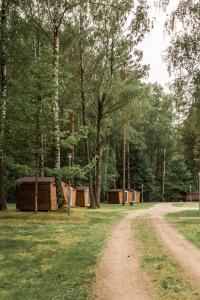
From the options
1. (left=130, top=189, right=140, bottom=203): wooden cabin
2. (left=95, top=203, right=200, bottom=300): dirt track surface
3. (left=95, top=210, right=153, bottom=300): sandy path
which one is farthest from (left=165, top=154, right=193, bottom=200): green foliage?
(left=95, top=210, right=153, bottom=300): sandy path

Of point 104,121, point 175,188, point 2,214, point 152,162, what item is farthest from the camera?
point 152,162

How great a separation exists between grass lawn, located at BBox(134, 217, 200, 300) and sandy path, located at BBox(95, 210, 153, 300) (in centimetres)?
20

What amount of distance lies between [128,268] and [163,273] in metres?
0.99

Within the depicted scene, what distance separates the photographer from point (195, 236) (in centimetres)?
1730

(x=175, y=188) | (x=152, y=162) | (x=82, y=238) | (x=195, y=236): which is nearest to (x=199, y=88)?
(x=195, y=236)

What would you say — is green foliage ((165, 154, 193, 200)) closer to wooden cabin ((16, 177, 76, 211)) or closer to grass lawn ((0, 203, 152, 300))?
wooden cabin ((16, 177, 76, 211))

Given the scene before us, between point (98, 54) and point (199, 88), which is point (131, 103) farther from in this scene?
point (199, 88)

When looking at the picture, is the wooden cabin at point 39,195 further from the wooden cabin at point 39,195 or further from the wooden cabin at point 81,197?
the wooden cabin at point 81,197

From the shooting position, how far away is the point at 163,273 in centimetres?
1005

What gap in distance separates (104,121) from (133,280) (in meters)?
38.7

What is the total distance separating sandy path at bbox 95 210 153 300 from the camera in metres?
8.09

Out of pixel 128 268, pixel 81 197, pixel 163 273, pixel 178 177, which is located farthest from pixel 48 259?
pixel 178 177

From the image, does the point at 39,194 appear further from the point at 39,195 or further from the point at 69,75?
the point at 69,75

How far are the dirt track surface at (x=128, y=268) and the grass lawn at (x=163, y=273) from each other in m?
0.18
